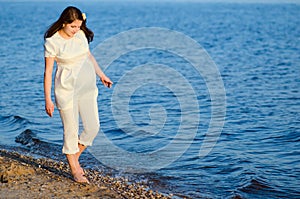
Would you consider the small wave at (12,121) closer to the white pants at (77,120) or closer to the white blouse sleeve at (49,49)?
the white pants at (77,120)

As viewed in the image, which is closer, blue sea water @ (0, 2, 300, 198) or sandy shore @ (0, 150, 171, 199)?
sandy shore @ (0, 150, 171, 199)

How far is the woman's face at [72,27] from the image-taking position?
585 centimetres

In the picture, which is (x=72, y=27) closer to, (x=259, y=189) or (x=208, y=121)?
(x=259, y=189)

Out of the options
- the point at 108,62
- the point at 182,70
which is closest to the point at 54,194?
the point at 182,70

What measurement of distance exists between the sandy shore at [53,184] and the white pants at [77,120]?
1.44 ft

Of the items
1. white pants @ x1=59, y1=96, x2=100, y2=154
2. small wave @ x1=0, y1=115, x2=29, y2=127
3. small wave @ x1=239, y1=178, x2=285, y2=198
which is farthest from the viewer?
small wave @ x1=0, y1=115, x2=29, y2=127

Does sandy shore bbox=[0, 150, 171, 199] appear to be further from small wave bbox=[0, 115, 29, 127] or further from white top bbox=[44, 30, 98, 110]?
small wave bbox=[0, 115, 29, 127]

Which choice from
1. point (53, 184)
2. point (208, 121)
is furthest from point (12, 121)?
point (53, 184)

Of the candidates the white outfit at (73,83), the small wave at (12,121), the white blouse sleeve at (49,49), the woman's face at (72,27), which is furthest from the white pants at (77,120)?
the small wave at (12,121)

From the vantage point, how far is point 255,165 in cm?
828

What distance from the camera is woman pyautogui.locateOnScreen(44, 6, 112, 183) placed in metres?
5.88

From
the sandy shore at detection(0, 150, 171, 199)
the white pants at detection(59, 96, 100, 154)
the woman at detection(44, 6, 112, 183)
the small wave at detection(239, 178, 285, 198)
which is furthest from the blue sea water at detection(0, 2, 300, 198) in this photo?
the woman at detection(44, 6, 112, 183)

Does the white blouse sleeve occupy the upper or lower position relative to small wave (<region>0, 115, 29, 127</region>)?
upper

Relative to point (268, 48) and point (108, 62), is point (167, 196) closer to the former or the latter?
point (108, 62)
